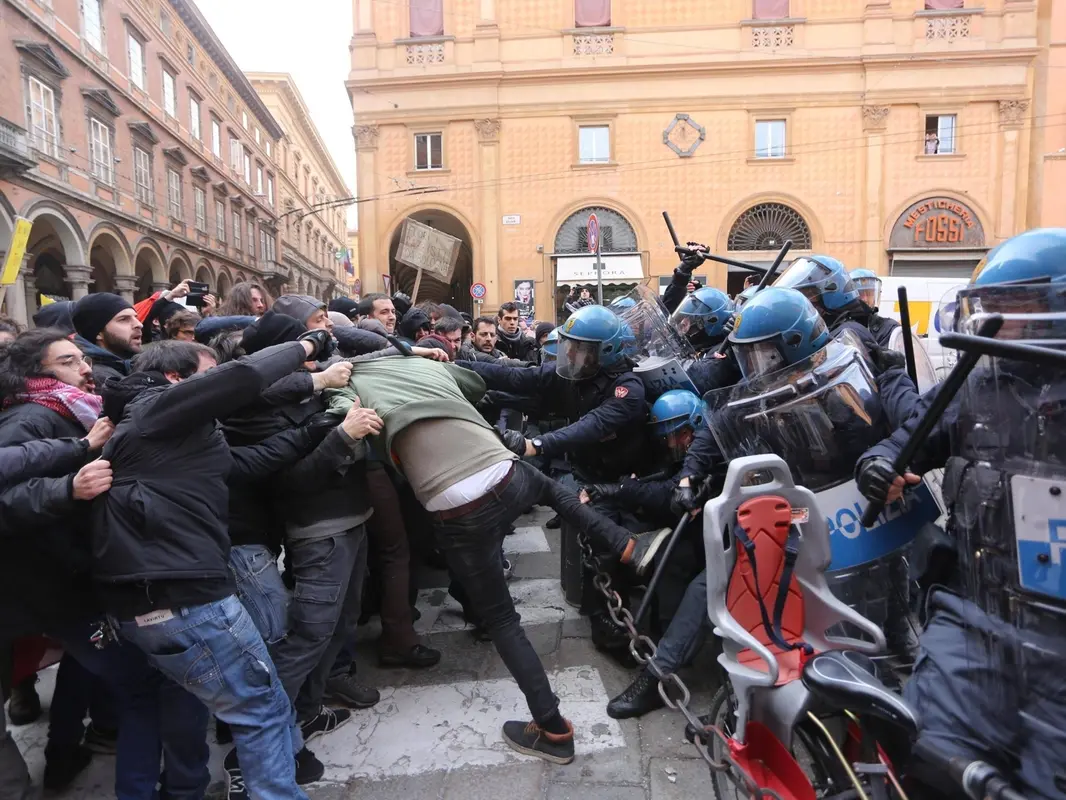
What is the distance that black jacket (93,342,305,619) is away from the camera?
2.00 metres

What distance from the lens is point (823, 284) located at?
3633 mm

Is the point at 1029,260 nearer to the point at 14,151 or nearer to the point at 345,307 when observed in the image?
the point at 345,307

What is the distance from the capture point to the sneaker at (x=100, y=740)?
286 cm

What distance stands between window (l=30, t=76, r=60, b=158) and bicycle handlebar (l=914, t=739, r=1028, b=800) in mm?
21864

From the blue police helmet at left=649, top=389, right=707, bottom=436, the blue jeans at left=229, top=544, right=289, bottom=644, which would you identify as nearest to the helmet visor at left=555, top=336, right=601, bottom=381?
the blue police helmet at left=649, top=389, right=707, bottom=436

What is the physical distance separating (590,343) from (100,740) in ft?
9.56

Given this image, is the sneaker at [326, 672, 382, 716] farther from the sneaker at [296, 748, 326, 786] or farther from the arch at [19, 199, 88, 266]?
the arch at [19, 199, 88, 266]

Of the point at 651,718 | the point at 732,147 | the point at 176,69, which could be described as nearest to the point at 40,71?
the point at 176,69

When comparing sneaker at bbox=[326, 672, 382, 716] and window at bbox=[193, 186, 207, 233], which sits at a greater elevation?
window at bbox=[193, 186, 207, 233]

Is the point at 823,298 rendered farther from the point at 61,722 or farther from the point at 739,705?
the point at 61,722

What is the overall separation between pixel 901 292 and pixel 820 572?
1186mm

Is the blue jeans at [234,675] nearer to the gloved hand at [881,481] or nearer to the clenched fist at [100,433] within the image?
the clenched fist at [100,433]

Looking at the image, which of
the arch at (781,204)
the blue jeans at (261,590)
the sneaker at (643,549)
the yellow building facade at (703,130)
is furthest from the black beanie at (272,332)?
the arch at (781,204)

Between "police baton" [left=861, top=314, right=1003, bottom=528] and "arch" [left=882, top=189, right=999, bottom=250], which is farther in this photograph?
"arch" [left=882, top=189, right=999, bottom=250]
